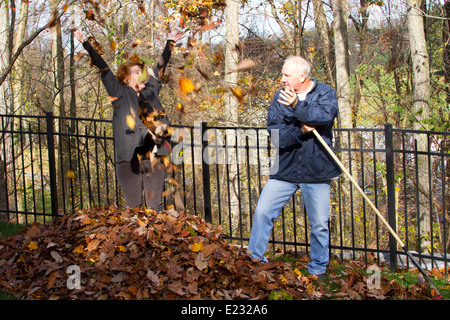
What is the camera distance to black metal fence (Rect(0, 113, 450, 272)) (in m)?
5.27

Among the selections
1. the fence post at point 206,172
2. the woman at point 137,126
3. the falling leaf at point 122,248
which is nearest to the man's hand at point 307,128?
the woman at point 137,126

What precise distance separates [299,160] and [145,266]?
1587 millimetres

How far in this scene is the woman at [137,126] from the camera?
4.72m

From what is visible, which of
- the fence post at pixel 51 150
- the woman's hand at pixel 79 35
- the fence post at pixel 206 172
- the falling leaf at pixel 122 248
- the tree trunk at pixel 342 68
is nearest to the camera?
the falling leaf at pixel 122 248

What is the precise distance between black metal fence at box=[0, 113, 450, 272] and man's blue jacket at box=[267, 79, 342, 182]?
0.26 meters

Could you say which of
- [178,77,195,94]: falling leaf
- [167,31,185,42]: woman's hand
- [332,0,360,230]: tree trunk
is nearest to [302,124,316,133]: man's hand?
[178,77,195,94]: falling leaf

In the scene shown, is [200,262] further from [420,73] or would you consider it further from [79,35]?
[420,73]

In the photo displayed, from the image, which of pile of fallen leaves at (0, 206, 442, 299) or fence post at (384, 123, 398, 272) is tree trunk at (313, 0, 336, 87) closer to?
fence post at (384, 123, 398, 272)

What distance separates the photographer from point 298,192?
1309cm

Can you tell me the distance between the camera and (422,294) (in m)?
3.83

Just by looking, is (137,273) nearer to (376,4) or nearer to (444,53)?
(444,53)

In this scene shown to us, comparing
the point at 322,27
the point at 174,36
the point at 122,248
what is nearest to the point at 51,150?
the point at 174,36

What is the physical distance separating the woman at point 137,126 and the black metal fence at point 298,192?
12.3 inches

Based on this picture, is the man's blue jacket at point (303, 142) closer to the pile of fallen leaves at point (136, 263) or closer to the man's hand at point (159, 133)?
the pile of fallen leaves at point (136, 263)
